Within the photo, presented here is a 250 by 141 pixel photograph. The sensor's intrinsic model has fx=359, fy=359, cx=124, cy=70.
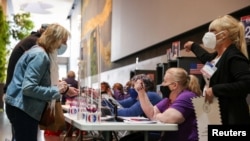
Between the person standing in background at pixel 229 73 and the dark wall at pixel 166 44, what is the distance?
3.91ft

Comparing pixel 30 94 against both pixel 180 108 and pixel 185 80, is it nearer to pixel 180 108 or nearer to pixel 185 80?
pixel 180 108

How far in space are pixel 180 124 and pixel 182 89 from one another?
37cm

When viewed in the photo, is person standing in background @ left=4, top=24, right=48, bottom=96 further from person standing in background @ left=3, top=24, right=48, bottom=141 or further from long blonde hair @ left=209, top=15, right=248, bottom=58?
long blonde hair @ left=209, top=15, right=248, bottom=58

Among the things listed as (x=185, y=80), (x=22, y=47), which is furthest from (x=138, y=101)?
(x=22, y=47)

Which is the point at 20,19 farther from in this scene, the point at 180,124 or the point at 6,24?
the point at 180,124

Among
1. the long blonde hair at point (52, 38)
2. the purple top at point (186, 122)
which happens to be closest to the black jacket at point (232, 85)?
the purple top at point (186, 122)

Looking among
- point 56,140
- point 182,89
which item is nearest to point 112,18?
point 56,140

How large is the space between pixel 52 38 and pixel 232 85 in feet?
4.13

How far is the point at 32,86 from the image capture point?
91.0 inches

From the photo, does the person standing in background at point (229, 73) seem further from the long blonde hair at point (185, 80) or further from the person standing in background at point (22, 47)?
the person standing in background at point (22, 47)

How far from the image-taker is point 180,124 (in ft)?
8.30

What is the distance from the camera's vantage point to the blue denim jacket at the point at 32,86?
2336mm

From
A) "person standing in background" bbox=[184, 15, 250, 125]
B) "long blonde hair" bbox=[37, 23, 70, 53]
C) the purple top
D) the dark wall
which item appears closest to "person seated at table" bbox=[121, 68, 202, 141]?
the purple top

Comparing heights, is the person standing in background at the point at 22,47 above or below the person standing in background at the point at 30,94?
above
